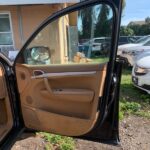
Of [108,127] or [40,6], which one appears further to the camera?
[40,6]

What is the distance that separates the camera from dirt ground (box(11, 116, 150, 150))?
3.76m

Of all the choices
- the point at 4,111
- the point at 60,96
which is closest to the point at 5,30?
the point at 4,111

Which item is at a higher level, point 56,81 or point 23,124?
point 56,81

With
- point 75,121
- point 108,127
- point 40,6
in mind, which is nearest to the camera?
point 75,121

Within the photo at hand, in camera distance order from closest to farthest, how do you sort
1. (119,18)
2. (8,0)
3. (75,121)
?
(119,18)
(75,121)
(8,0)

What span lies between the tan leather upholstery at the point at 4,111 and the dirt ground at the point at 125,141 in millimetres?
743

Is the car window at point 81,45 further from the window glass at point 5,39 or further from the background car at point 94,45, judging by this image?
the window glass at point 5,39

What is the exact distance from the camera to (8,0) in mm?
9414

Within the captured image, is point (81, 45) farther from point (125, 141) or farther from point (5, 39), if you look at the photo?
point (5, 39)

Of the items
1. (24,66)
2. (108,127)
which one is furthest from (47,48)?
(108,127)

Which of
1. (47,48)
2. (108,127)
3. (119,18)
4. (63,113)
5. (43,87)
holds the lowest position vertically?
(108,127)

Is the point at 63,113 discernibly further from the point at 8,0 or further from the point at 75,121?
the point at 8,0

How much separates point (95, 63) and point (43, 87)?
58 centimetres

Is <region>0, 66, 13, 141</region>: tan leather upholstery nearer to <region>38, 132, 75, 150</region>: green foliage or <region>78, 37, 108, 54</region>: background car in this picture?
<region>78, 37, 108, 54</region>: background car
